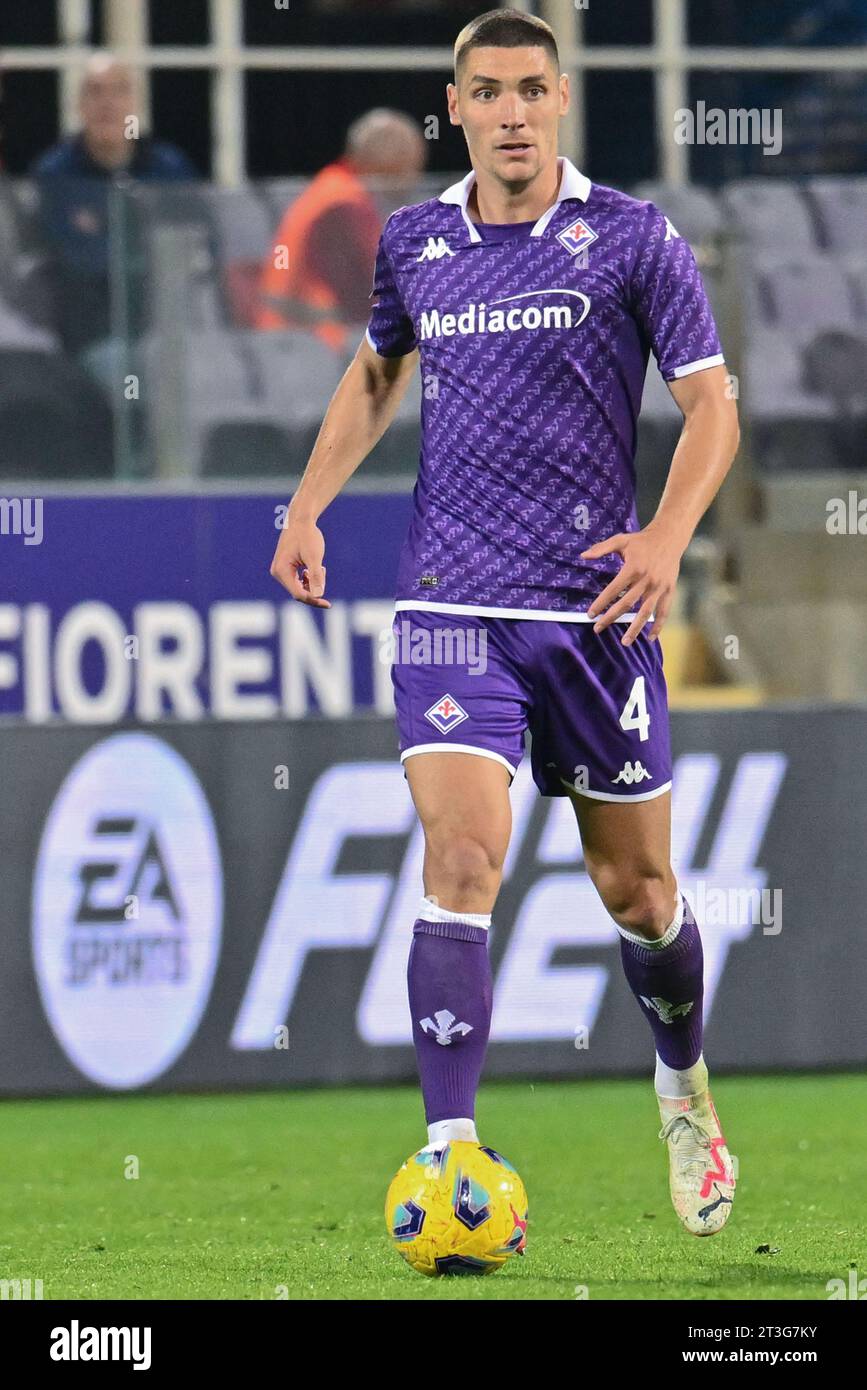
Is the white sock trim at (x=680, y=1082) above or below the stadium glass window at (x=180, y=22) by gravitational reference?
below

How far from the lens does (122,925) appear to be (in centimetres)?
723

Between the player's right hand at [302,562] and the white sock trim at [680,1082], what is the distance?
1.14 meters

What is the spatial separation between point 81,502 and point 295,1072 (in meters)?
2.15

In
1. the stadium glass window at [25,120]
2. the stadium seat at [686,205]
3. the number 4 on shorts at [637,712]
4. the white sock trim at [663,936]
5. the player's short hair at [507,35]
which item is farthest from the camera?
the stadium glass window at [25,120]

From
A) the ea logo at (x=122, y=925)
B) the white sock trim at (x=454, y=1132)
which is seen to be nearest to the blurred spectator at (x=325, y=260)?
the ea logo at (x=122, y=925)

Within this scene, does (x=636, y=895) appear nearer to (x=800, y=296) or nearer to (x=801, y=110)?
(x=800, y=296)

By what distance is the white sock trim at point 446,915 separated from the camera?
4195 mm

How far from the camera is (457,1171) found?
4.02 metres

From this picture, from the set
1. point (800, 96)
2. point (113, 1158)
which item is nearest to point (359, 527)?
point (113, 1158)

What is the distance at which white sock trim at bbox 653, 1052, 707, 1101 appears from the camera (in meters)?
4.73

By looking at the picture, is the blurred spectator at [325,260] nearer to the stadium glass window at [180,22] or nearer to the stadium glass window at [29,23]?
the stadium glass window at [180,22]

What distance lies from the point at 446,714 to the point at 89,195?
15.3 ft
